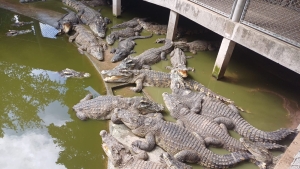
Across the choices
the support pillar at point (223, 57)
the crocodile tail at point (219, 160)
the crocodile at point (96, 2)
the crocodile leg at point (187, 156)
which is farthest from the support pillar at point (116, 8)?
the crocodile tail at point (219, 160)

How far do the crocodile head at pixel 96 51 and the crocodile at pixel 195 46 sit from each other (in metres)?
2.40

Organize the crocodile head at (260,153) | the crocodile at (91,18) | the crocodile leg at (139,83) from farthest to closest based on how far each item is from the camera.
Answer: the crocodile at (91,18) → the crocodile leg at (139,83) → the crocodile head at (260,153)

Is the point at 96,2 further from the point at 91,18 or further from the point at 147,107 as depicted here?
the point at 147,107

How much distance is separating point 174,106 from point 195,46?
314 centimetres

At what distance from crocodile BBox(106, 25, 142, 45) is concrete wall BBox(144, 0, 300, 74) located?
6.66 feet

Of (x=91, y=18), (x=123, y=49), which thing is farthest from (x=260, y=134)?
(x=91, y=18)

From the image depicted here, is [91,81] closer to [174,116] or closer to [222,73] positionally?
[174,116]

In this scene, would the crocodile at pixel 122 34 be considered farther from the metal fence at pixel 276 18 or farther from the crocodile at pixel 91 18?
the metal fence at pixel 276 18

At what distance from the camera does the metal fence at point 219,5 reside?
563 cm

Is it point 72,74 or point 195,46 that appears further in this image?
point 195,46

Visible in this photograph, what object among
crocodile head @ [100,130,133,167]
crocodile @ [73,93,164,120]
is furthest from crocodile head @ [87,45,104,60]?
crocodile head @ [100,130,133,167]

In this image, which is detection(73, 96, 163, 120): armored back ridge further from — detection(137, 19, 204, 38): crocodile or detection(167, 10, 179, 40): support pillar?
detection(137, 19, 204, 38): crocodile

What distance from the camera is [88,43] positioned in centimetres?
688

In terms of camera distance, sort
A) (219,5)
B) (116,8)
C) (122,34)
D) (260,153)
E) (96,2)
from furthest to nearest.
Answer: (96,2), (116,8), (122,34), (219,5), (260,153)
